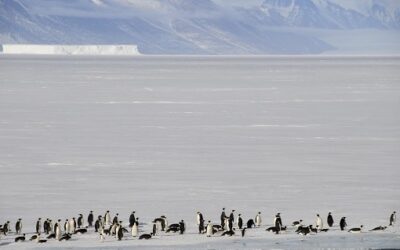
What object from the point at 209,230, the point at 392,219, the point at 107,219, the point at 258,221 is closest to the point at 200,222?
the point at 209,230

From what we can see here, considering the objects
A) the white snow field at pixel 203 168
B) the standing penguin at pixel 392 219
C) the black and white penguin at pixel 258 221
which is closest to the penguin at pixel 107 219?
the white snow field at pixel 203 168

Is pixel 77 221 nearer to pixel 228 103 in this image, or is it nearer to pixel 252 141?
pixel 252 141

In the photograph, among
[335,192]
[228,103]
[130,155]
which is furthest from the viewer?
[228,103]

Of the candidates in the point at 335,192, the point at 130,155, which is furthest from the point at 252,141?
the point at 335,192

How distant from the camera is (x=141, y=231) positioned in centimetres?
1691

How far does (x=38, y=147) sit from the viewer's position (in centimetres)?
2945

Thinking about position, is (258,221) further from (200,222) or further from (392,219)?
(392,219)

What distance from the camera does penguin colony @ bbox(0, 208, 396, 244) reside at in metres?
16.4

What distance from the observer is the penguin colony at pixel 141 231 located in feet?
53.9

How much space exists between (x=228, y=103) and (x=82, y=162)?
26080 mm

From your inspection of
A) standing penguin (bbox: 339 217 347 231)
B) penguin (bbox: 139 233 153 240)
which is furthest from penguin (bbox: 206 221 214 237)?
standing penguin (bbox: 339 217 347 231)

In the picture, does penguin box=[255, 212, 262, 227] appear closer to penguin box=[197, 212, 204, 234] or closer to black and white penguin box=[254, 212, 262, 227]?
black and white penguin box=[254, 212, 262, 227]

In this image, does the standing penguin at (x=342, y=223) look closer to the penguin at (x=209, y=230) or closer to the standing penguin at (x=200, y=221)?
the penguin at (x=209, y=230)

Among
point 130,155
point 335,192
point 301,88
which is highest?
→ point 301,88
